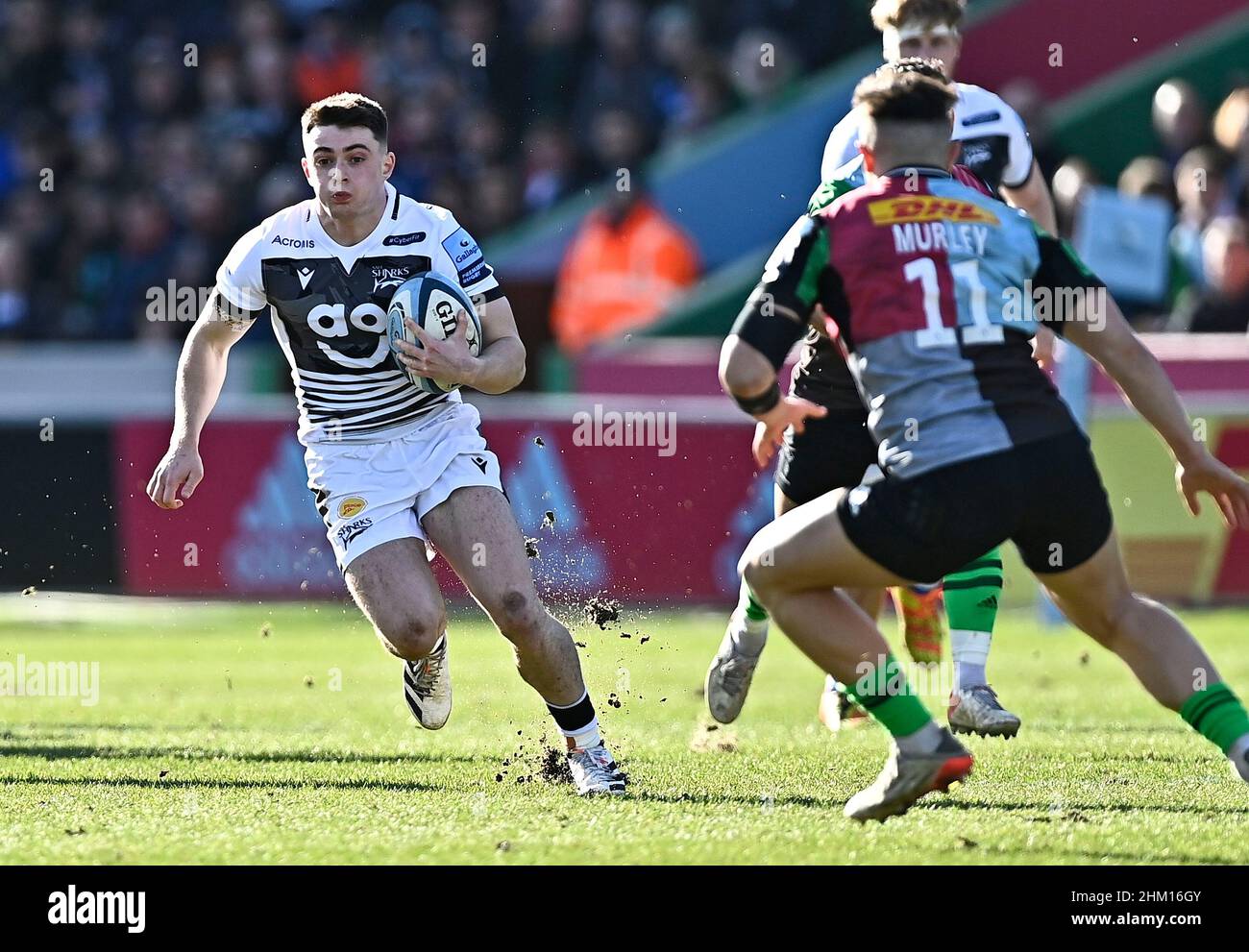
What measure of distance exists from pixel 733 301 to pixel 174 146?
243 inches

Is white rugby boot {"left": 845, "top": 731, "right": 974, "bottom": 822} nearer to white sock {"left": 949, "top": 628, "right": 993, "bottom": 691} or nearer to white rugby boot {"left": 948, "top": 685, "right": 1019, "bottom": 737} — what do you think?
white rugby boot {"left": 948, "top": 685, "right": 1019, "bottom": 737}

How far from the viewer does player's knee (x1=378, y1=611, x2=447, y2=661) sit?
6.88m

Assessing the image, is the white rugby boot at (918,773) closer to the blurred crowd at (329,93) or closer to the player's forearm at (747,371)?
the player's forearm at (747,371)

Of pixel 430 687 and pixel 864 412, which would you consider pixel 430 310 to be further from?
pixel 864 412

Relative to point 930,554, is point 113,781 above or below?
below

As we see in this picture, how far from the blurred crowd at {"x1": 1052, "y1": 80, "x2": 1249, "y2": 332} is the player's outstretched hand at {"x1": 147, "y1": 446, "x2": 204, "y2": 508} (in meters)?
8.91

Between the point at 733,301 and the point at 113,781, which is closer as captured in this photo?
the point at 113,781

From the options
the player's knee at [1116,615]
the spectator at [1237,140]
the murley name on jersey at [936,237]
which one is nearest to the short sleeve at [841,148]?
the murley name on jersey at [936,237]

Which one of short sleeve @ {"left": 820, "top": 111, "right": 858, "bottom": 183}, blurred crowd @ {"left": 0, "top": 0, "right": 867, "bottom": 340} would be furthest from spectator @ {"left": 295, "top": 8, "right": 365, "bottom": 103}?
short sleeve @ {"left": 820, "top": 111, "right": 858, "bottom": 183}

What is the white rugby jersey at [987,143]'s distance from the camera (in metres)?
7.32

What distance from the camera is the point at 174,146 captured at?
20219 mm

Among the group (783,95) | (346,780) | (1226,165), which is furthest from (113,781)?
(783,95)

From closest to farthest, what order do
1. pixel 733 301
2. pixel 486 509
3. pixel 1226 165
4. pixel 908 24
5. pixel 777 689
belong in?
1. pixel 486 509
2. pixel 908 24
3. pixel 777 689
4. pixel 1226 165
5. pixel 733 301

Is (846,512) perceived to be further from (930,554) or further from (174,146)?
(174,146)
